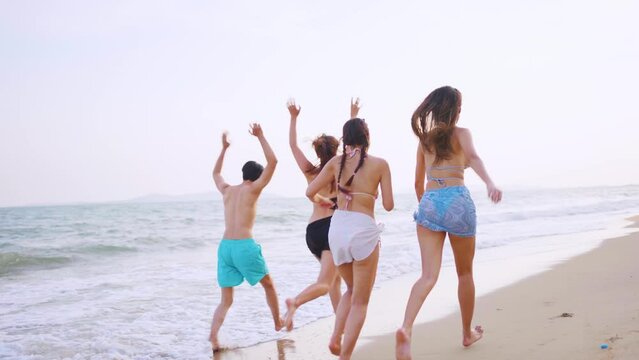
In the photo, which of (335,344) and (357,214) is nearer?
(357,214)

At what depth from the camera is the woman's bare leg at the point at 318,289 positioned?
14.8 ft

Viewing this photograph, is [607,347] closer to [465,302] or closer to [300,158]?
[465,302]

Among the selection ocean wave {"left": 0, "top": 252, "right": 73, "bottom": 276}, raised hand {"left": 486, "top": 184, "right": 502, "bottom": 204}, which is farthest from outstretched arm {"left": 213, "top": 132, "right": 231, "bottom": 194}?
ocean wave {"left": 0, "top": 252, "right": 73, "bottom": 276}

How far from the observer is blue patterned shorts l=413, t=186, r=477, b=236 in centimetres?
Answer: 385

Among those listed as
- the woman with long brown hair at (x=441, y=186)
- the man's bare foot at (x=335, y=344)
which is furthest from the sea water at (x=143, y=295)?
the woman with long brown hair at (x=441, y=186)

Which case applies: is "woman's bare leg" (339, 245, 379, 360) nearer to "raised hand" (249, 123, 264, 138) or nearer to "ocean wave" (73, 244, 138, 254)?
"raised hand" (249, 123, 264, 138)

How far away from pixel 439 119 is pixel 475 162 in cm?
37

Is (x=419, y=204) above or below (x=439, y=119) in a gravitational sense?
below

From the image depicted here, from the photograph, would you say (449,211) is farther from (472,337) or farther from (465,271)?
(472,337)

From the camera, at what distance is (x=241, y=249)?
18.0ft

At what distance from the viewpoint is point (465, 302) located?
13.5ft

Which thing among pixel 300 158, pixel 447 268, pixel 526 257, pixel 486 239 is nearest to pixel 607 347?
pixel 300 158

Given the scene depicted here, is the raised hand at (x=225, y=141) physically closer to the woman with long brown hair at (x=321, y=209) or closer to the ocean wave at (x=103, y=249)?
the woman with long brown hair at (x=321, y=209)

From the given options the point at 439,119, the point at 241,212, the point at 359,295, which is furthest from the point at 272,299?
the point at 439,119
